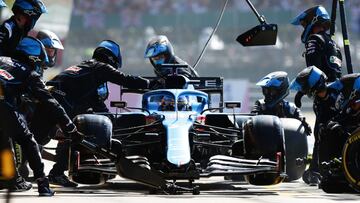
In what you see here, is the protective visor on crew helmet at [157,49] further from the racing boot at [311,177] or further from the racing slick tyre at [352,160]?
the racing slick tyre at [352,160]

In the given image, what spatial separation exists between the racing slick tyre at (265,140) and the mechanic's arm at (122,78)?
90.5 inches

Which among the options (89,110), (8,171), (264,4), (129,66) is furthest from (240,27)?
(8,171)

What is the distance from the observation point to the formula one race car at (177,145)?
10.1 metres

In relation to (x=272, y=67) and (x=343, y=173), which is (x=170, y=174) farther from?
(x=272, y=67)

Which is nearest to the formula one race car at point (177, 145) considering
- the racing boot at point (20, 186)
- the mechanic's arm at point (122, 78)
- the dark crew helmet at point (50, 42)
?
the mechanic's arm at point (122, 78)

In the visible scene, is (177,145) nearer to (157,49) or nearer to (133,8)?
(157,49)

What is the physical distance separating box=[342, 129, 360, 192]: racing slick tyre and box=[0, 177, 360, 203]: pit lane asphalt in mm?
160

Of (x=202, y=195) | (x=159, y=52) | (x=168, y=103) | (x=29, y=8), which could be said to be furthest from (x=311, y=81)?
(x=159, y=52)

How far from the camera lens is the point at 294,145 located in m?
12.5

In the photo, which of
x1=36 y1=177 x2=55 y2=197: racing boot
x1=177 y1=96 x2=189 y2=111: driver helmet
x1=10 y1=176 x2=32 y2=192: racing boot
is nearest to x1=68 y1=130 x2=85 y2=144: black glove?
x1=36 y1=177 x2=55 y2=197: racing boot

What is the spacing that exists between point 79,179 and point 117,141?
63 centimetres

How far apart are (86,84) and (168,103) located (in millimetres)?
1456

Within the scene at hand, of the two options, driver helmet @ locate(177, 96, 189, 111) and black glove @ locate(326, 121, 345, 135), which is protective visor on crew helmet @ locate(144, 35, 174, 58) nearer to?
driver helmet @ locate(177, 96, 189, 111)

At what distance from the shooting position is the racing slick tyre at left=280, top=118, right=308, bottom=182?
1249 cm
